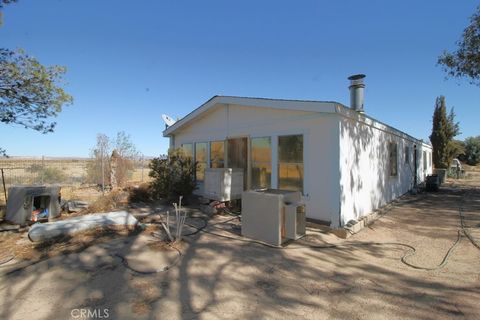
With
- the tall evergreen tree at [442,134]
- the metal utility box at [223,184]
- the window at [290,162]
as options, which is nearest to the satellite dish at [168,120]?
the metal utility box at [223,184]

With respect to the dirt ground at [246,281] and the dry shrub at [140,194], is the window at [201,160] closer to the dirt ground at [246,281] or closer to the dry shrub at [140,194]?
the dry shrub at [140,194]

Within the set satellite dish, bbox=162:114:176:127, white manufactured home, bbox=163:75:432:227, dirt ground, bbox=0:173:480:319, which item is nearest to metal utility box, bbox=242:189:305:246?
dirt ground, bbox=0:173:480:319

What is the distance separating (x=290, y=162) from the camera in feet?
22.3

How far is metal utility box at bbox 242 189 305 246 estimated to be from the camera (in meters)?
4.84

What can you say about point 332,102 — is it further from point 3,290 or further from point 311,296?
point 3,290

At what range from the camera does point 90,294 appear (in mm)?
3191

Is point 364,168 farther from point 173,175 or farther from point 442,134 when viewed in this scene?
point 442,134

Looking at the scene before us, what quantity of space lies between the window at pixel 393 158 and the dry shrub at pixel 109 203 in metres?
9.29

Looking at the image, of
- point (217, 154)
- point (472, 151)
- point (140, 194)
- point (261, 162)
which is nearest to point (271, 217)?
point (261, 162)

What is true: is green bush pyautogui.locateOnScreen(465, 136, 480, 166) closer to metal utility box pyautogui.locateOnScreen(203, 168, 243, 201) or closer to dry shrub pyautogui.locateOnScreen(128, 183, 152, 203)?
metal utility box pyautogui.locateOnScreen(203, 168, 243, 201)

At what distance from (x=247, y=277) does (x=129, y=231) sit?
303 cm

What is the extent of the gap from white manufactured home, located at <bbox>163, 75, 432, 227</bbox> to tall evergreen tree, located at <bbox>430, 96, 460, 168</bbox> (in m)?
16.5

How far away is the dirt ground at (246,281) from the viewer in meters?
2.92

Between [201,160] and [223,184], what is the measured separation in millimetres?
2675
